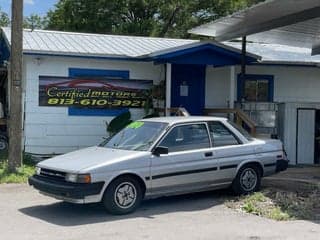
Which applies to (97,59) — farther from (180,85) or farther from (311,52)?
(311,52)

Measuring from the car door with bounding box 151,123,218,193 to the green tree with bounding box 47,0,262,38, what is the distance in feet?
99.5

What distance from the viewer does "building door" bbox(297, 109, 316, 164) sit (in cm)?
1794

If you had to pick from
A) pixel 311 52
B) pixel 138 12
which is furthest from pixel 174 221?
pixel 138 12

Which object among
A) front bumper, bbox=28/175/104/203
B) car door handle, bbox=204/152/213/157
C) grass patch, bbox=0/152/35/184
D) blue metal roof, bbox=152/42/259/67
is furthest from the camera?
blue metal roof, bbox=152/42/259/67

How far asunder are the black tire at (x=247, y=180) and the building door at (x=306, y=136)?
651cm

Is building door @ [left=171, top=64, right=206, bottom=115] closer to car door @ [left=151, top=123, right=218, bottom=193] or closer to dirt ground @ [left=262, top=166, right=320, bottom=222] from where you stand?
dirt ground @ [left=262, top=166, right=320, bottom=222]

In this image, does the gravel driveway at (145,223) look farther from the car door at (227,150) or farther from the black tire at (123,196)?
the car door at (227,150)

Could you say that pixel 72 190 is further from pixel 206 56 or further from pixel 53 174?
pixel 206 56

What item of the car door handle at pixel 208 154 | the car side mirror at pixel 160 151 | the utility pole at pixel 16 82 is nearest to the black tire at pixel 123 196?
the car side mirror at pixel 160 151

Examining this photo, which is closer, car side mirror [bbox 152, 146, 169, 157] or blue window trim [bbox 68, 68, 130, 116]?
car side mirror [bbox 152, 146, 169, 157]

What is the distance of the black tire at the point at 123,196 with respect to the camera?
32.2 ft

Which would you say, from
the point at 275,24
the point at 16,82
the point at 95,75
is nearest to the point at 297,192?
the point at 275,24

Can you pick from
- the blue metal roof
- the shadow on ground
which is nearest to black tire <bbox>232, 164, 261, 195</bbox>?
the shadow on ground

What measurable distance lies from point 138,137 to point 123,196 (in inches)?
55.4
